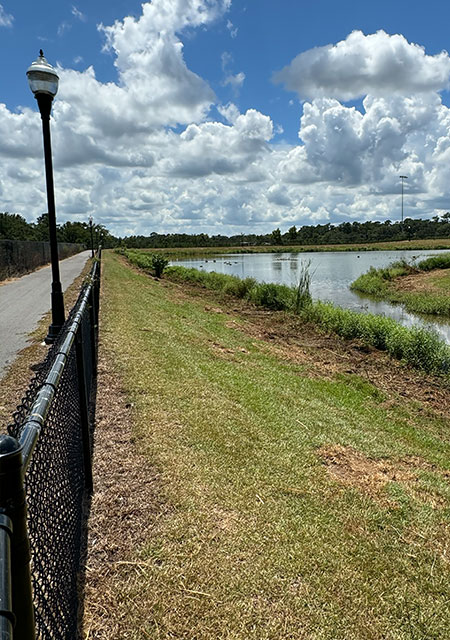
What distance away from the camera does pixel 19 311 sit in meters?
10.2

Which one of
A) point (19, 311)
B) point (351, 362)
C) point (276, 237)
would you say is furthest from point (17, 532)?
point (276, 237)

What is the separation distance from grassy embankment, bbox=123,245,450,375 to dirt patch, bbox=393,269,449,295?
10.3 metres

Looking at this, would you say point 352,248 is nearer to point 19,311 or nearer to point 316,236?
point 316,236

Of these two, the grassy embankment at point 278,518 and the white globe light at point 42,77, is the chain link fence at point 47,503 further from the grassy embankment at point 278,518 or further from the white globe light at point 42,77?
the white globe light at point 42,77

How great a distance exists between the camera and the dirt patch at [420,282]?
78.9 ft

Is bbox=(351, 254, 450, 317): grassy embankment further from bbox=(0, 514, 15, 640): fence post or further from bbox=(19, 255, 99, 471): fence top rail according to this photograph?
bbox=(0, 514, 15, 640): fence post

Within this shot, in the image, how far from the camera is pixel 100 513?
301cm

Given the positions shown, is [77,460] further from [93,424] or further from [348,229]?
[348,229]

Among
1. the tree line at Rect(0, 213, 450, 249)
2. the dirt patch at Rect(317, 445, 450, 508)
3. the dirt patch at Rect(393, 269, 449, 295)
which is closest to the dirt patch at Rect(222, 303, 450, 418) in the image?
the dirt patch at Rect(317, 445, 450, 508)

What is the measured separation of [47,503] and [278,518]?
166cm

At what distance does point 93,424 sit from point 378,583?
2889 mm

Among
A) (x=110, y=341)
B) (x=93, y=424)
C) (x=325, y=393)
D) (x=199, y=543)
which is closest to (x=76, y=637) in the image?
(x=199, y=543)

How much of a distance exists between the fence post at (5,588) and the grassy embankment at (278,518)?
157 centimetres

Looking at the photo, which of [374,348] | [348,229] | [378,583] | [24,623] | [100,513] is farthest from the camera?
[348,229]
